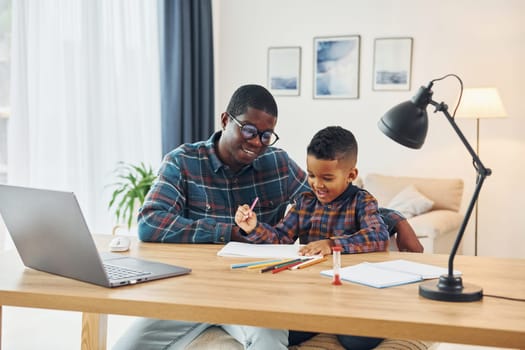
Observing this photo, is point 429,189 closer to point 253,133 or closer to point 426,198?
point 426,198

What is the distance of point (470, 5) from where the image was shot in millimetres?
5219

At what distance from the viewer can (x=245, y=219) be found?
1998mm

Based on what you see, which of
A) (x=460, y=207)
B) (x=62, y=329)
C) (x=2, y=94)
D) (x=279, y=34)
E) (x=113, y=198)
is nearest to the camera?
(x=62, y=329)

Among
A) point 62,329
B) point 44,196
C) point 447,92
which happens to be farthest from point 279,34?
point 44,196

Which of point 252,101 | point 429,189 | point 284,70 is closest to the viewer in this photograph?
point 252,101

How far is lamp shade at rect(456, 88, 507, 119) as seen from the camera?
4.73m

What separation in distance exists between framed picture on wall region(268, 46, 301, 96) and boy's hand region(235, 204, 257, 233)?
380 centimetres

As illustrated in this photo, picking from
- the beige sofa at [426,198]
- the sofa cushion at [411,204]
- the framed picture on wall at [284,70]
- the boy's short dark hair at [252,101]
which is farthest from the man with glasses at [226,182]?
→ the framed picture on wall at [284,70]

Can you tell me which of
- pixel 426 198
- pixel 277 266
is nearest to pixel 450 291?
pixel 277 266

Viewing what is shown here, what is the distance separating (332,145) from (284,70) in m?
3.72

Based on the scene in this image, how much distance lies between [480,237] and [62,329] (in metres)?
3.30

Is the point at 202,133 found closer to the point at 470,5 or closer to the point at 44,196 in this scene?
the point at 470,5

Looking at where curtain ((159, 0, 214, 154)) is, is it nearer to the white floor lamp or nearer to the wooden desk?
the white floor lamp

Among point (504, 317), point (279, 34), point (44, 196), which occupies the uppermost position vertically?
point (279, 34)
